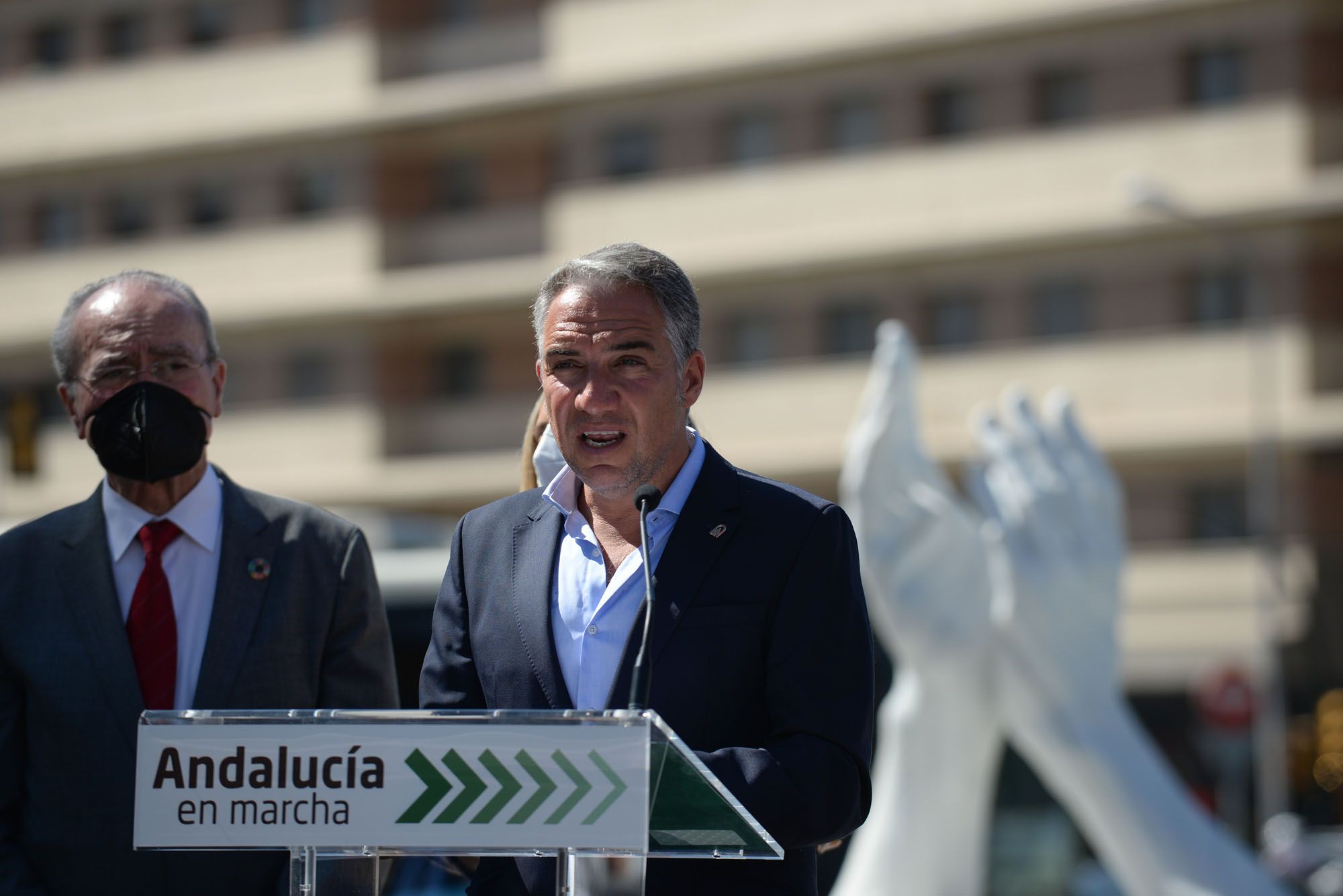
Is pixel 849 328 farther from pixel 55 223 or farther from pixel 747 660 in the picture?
pixel 747 660

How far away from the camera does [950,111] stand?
29750mm

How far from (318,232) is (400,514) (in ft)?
17.0

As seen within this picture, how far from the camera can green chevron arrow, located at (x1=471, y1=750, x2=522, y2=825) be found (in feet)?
8.43

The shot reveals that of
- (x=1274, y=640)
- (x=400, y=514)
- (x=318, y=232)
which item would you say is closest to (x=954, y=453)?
(x=1274, y=640)

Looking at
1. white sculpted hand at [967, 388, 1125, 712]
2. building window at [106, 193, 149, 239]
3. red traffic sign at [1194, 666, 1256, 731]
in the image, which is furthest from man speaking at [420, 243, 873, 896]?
building window at [106, 193, 149, 239]

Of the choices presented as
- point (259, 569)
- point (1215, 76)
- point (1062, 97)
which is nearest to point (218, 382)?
point (259, 569)

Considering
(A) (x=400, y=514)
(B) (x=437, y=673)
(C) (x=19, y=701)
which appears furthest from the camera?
(A) (x=400, y=514)

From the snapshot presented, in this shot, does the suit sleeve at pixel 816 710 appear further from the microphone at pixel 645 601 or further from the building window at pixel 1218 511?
the building window at pixel 1218 511

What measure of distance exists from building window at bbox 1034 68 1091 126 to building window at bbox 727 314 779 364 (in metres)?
5.33

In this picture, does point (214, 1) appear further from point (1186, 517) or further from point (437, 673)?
point (437, 673)

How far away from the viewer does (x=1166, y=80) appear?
28047mm

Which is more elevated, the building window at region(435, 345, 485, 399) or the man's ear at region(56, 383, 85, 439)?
the building window at region(435, 345, 485, 399)

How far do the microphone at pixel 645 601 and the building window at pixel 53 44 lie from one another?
35.9 m

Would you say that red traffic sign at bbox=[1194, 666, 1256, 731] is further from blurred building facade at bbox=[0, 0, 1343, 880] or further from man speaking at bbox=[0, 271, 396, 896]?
man speaking at bbox=[0, 271, 396, 896]
